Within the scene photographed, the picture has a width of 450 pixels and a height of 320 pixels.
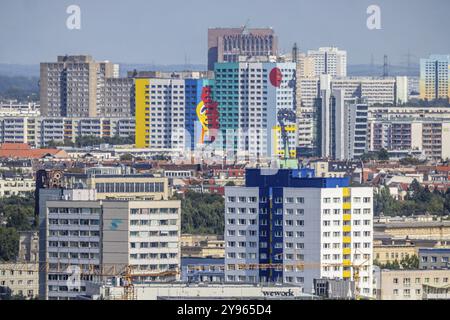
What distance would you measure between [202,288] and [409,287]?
440 centimetres

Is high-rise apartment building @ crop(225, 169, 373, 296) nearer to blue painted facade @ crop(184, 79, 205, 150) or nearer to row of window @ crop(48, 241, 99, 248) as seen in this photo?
row of window @ crop(48, 241, 99, 248)

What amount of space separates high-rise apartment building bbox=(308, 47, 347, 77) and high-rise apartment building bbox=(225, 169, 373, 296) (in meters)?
29.6

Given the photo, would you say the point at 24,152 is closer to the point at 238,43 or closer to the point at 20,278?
the point at 238,43

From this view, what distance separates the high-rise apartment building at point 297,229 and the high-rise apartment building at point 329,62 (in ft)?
97.0

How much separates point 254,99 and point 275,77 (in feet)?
3.80

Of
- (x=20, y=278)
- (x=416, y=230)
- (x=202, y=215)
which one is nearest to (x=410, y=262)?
(x=416, y=230)

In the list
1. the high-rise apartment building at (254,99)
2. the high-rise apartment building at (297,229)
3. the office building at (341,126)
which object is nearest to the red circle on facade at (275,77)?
the high-rise apartment building at (254,99)

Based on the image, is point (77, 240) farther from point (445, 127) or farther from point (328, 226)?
point (445, 127)

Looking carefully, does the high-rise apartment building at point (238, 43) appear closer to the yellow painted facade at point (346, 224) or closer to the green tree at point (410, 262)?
the green tree at point (410, 262)

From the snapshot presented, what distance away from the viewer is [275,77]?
4219cm

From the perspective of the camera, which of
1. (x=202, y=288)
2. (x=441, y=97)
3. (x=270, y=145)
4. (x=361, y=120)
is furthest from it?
(x=441, y=97)

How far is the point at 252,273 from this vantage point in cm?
1296

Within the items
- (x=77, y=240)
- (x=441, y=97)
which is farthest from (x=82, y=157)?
(x=77, y=240)

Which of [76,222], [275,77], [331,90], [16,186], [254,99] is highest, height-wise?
[275,77]
